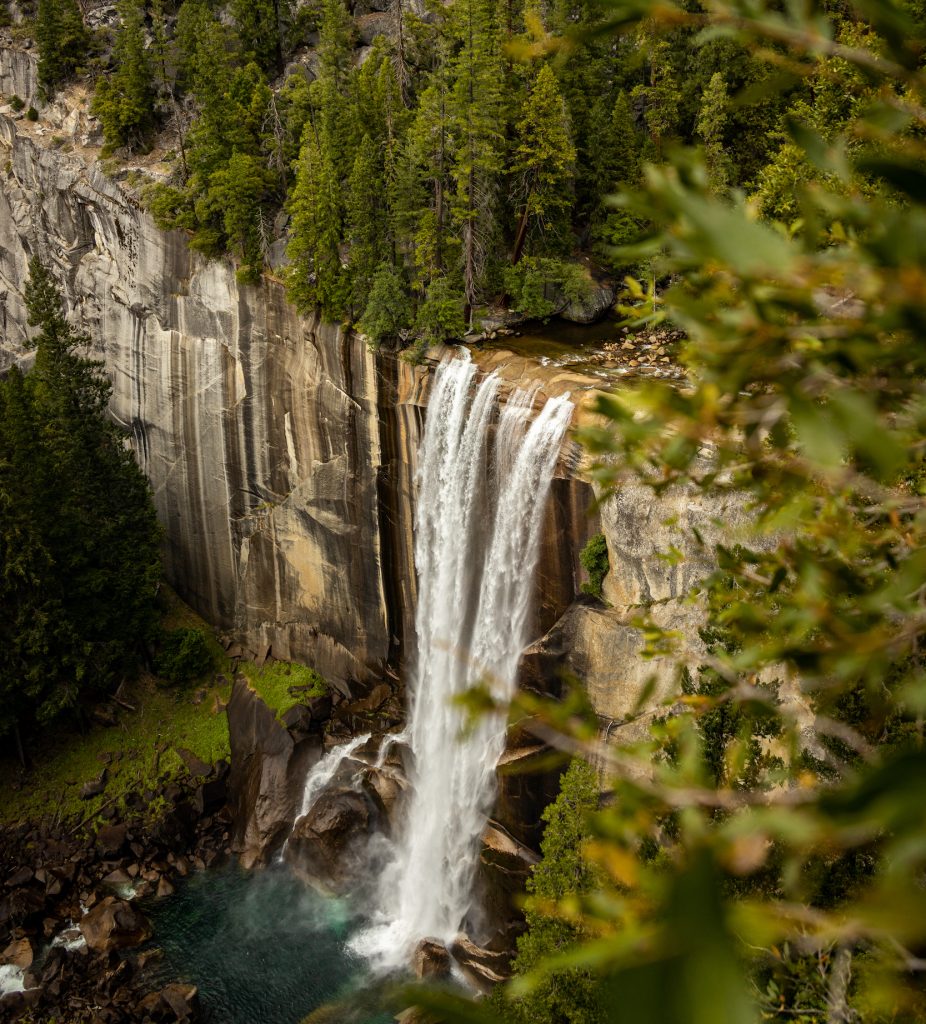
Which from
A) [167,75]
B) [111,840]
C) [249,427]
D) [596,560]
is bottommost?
[111,840]

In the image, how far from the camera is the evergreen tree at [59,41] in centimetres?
3647

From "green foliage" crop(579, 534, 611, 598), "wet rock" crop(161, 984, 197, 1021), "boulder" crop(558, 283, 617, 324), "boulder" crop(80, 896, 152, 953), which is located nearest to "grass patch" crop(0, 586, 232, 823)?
"boulder" crop(80, 896, 152, 953)

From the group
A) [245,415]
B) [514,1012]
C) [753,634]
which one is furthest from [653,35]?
[245,415]

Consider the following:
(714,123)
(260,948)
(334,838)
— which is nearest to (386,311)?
(714,123)

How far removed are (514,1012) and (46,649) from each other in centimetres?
1890

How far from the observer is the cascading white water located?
63.2 ft

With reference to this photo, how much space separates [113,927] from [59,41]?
38.4 meters

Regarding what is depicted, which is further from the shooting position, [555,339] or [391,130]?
[391,130]

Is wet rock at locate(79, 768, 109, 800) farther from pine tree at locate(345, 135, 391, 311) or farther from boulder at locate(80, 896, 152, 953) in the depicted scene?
→ pine tree at locate(345, 135, 391, 311)

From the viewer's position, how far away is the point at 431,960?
19594 millimetres

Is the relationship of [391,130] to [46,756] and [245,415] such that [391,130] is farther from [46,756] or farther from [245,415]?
[46,756]

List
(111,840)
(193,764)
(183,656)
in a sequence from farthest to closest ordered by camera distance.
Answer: (183,656) < (193,764) < (111,840)

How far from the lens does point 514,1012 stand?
1348 centimetres

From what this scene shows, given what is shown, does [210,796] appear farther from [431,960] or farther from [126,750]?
[431,960]
